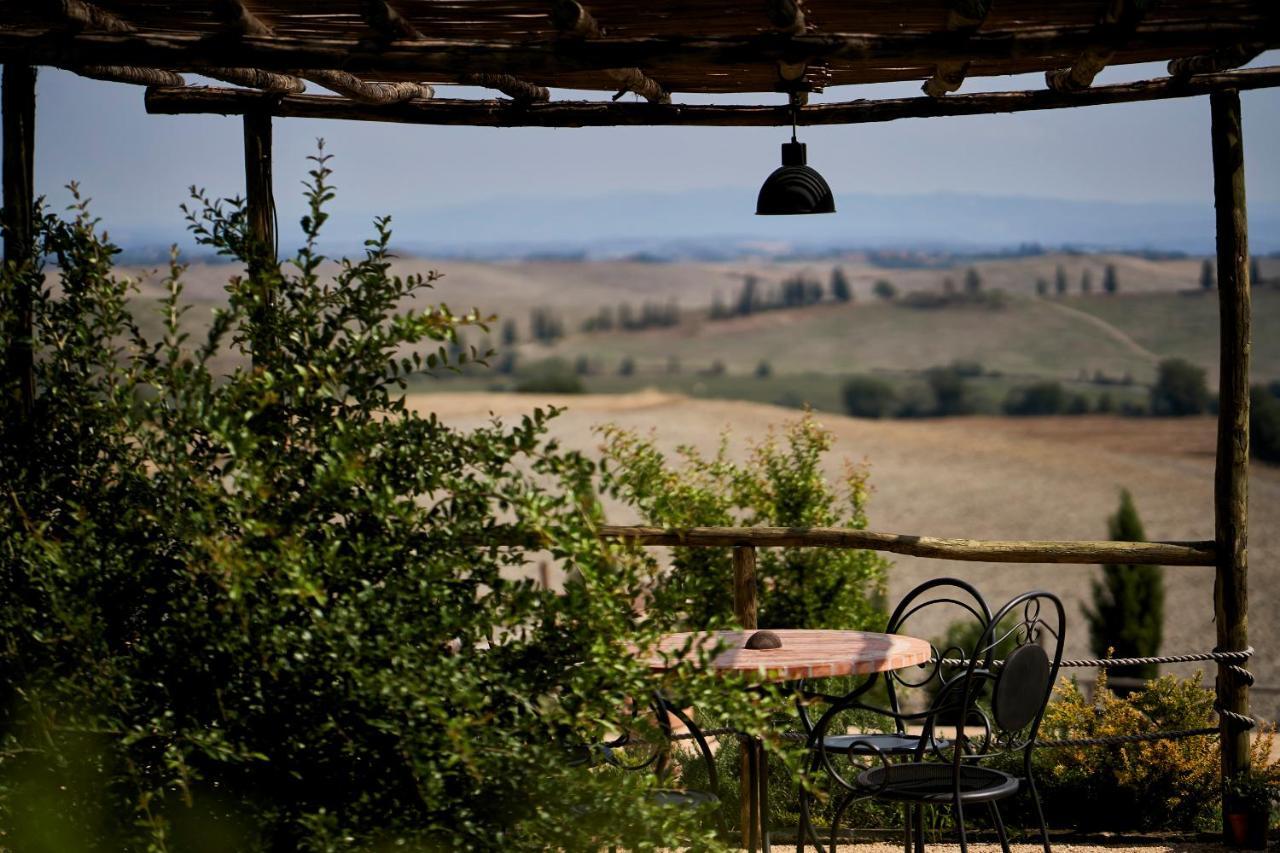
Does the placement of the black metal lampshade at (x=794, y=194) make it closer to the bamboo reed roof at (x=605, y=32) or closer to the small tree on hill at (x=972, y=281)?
the bamboo reed roof at (x=605, y=32)

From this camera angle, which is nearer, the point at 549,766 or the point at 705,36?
the point at 549,766

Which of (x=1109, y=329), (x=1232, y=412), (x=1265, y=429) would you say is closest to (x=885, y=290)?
(x=1109, y=329)

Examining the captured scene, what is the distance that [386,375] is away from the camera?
9.29 feet

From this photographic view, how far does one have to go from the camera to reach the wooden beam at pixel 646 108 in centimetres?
435

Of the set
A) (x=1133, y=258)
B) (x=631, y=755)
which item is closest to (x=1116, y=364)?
(x=1133, y=258)

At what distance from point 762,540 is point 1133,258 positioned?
70103mm

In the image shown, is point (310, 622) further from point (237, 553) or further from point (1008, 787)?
point (1008, 787)

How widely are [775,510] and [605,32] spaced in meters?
3.69

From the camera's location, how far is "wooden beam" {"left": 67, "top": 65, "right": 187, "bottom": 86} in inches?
→ 151

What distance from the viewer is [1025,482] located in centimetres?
4903

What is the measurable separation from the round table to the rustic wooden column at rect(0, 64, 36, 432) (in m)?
1.61

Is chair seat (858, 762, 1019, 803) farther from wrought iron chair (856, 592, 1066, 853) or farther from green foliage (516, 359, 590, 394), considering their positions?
green foliage (516, 359, 590, 394)

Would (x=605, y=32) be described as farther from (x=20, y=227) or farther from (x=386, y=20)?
(x=20, y=227)

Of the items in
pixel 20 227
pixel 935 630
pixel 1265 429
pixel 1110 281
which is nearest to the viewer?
pixel 20 227
